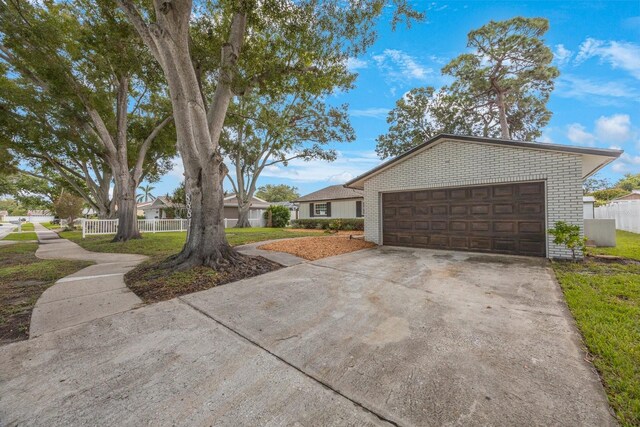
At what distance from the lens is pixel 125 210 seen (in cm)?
1203

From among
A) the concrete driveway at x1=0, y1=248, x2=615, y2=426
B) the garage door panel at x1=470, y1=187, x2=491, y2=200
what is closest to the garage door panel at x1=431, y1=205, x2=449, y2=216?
the garage door panel at x1=470, y1=187, x2=491, y2=200

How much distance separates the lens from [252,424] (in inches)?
63.2

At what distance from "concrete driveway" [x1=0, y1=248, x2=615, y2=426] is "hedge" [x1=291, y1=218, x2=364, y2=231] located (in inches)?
534

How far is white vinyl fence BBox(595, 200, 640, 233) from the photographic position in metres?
11.4

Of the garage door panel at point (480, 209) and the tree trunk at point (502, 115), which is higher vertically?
the tree trunk at point (502, 115)

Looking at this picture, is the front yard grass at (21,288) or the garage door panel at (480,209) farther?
the garage door panel at (480,209)

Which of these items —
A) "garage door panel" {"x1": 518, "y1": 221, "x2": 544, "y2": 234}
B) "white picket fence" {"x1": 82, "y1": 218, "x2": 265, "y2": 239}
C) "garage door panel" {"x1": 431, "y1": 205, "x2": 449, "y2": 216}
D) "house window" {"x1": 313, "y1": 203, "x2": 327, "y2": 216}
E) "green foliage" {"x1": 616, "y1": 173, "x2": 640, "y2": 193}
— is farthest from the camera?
"green foliage" {"x1": 616, "y1": 173, "x2": 640, "y2": 193}

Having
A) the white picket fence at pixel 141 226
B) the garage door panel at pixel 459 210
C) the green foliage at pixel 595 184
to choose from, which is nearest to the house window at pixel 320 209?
the white picket fence at pixel 141 226

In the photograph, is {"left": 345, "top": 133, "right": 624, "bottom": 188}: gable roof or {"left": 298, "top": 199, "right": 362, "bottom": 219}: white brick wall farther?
{"left": 298, "top": 199, "right": 362, "bottom": 219}: white brick wall

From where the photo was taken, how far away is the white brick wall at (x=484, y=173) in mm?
6145

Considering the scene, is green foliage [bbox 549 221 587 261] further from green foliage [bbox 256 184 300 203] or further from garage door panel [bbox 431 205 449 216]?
green foliage [bbox 256 184 300 203]

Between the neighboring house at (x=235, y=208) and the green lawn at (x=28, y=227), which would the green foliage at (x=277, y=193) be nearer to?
the neighboring house at (x=235, y=208)

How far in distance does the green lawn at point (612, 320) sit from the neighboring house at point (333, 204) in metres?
13.1

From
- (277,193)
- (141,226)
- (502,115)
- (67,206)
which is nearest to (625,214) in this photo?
(502,115)
